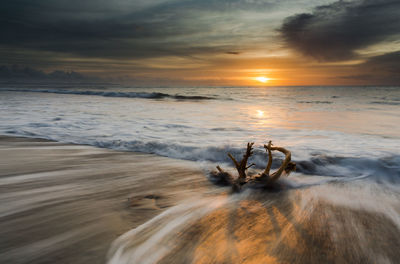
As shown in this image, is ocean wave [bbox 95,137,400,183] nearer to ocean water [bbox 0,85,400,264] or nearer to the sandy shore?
ocean water [bbox 0,85,400,264]

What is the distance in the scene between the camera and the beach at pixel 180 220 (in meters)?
1.55

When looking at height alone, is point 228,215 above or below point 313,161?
below

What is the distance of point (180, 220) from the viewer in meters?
1.99

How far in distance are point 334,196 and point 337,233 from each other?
882 millimetres

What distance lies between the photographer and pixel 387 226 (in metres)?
1.94

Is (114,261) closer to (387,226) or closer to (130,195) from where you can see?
(130,195)

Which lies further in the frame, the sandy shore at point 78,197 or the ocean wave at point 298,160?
the ocean wave at point 298,160

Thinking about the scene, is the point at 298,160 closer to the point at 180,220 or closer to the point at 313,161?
the point at 313,161

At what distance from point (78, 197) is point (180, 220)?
3.78 ft

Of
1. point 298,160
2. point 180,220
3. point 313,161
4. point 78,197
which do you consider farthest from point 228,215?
point 313,161

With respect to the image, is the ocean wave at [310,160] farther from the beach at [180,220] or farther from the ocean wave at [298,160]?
the beach at [180,220]

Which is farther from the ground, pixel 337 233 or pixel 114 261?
pixel 337 233

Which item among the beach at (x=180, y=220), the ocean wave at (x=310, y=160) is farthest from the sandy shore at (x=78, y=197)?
the ocean wave at (x=310, y=160)

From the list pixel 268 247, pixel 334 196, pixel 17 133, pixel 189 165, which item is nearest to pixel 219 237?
pixel 268 247
